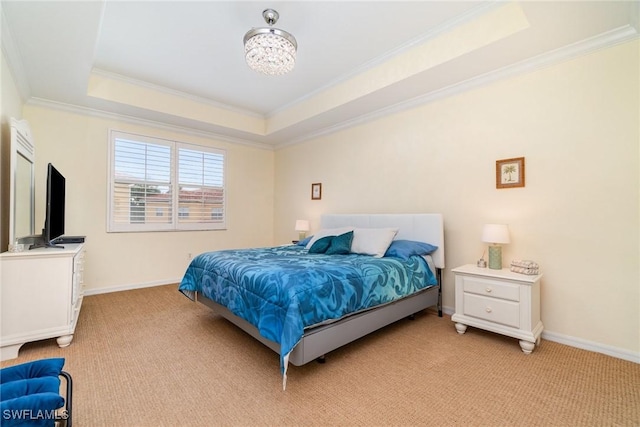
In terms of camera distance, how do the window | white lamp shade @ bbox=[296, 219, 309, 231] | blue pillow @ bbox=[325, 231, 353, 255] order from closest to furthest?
blue pillow @ bbox=[325, 231, 353, 255] < the window < white lamp shade @ bbox=[296, 219, 309, 231]

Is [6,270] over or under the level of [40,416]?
over

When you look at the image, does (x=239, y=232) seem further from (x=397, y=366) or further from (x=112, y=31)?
(x=397, y=366)

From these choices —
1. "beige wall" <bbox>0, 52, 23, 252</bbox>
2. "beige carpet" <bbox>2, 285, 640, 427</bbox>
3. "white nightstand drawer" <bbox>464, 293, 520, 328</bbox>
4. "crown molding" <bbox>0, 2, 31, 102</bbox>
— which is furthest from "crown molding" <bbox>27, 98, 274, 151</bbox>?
"white nightstand drawer" <bbox>464, 293, 520, 328</bbox>

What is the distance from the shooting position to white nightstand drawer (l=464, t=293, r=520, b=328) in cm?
242

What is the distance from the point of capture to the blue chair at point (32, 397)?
1.04 meters

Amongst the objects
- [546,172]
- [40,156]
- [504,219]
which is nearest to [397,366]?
[504,219]

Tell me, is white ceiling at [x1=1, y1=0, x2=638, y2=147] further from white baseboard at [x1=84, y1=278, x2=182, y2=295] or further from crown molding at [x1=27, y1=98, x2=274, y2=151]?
white baseboard at [x1=84, y1=278, x2=182, y2=295]

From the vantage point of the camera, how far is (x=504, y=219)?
114 inches

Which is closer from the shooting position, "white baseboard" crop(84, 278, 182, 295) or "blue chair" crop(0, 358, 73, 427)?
"blue chair" crop(0, 358, 73, 427)

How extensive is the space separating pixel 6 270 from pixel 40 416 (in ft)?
5.85

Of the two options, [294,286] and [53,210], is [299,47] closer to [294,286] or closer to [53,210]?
[294,286]

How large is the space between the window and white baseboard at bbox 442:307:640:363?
4817 millimetres

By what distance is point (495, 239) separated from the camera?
267cm

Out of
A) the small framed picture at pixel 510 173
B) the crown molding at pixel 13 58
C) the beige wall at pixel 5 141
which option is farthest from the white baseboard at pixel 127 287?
the small framed picture at pixel 510 173
